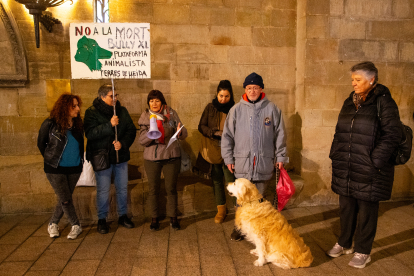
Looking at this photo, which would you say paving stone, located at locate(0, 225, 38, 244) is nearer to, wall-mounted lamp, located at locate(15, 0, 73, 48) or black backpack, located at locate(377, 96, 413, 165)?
wall-mounted lamp, located at locate(15, 0, 73, 48)

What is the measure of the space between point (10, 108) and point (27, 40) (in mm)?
1157

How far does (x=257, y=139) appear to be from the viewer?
4152 mm

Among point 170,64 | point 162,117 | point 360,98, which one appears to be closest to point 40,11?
point 170,64

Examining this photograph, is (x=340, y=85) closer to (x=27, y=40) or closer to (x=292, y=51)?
(x=292, y=51)

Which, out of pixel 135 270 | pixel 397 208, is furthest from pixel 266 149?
pixel 397 208

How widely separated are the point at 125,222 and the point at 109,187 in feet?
1.85

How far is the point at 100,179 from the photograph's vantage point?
15.3 ft

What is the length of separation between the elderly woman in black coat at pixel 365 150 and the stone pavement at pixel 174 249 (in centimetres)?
54

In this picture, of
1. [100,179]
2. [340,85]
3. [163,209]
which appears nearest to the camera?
[100,179]

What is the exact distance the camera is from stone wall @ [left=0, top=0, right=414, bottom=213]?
18.3 ft

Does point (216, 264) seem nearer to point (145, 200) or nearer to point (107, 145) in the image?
point (145, 200)

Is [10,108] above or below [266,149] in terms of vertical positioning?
above

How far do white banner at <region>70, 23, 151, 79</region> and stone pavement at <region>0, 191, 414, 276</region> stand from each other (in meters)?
2.19

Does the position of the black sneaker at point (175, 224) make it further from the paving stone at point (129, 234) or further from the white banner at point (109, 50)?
the white banner at point (109, 50)
